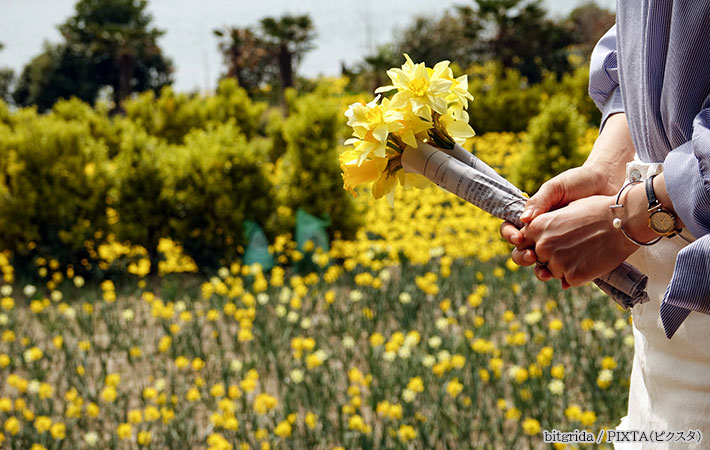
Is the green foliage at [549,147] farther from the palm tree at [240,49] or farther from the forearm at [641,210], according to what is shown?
the palm tree at [240,49]

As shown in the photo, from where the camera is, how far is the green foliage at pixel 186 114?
8.86 m

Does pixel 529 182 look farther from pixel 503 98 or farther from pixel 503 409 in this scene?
pixel 503 98

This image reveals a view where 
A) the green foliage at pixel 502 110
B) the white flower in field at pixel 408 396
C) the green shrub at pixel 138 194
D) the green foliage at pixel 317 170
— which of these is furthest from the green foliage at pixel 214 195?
the green foliage at pixel 502 110

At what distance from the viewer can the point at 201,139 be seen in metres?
4.79

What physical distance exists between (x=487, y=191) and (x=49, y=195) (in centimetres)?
459

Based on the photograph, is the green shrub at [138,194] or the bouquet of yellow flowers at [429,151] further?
the green shrub at [138,194]

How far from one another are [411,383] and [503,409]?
366mm

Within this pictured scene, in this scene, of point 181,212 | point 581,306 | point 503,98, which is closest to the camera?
point 581,306

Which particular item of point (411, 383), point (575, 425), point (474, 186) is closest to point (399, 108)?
point (474, 186)

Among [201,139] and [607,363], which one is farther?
[201,139]

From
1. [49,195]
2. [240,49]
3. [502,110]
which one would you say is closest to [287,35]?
[240,49]

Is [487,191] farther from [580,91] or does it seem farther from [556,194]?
[580,91]

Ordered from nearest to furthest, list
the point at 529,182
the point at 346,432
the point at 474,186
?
the point at 474,186, the point at 346,432, the point at 529,182

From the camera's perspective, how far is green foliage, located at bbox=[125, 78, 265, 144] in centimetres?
886
